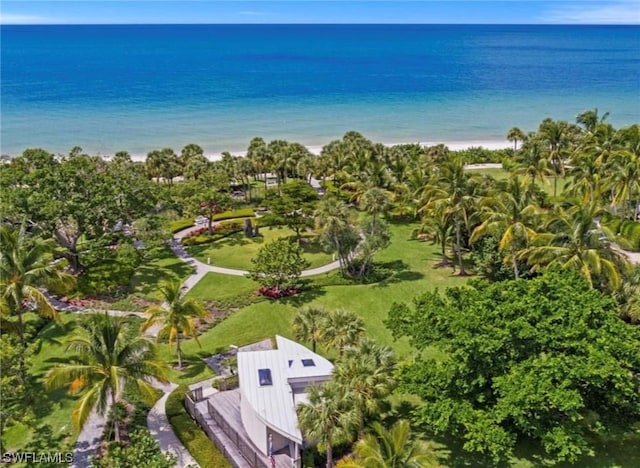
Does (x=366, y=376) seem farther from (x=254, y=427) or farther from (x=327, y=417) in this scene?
(x=254, y=427)

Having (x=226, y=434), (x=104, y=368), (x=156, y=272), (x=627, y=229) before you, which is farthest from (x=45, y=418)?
(x=627, y=229)

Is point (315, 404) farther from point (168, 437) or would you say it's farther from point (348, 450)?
point (168, 437)

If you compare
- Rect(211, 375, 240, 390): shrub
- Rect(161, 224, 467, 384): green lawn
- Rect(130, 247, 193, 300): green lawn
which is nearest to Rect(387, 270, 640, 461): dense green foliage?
Rect(161, 224, 467, 384): green lawn

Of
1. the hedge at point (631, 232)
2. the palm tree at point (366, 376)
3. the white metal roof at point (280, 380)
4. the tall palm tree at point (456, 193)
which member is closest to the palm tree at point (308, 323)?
the white metal roof at point (280, 380)

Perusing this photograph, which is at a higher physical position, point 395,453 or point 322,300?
point 395,453

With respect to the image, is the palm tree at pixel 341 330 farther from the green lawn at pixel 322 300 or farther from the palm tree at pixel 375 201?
the palm tree at pixel 375 201

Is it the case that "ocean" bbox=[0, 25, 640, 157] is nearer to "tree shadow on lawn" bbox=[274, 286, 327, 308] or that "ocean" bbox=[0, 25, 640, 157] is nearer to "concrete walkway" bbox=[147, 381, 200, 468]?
"tree shadow on lawn" bbox=[274, 286, 327, 308]

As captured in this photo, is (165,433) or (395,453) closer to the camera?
(395,453)
